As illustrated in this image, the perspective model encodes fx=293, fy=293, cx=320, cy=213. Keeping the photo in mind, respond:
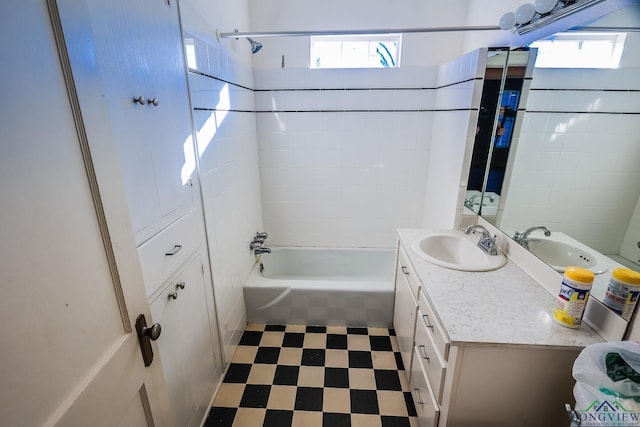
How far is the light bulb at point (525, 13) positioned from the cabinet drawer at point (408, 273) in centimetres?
124

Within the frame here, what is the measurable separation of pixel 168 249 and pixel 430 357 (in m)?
1.16

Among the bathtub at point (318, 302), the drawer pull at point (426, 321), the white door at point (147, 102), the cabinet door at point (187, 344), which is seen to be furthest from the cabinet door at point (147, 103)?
the drawer pull at point (426, 321)

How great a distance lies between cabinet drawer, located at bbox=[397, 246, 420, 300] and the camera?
1454 millimetres

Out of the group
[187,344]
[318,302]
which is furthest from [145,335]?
[318,302]

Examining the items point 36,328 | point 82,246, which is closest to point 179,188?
point 82,246

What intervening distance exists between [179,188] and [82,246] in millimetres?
718

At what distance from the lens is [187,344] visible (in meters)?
1.33

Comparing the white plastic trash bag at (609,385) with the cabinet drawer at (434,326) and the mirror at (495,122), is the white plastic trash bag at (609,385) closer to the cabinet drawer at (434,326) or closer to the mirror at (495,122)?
the cabinet drawer at (434,326)

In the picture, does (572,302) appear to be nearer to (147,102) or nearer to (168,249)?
(168,249)

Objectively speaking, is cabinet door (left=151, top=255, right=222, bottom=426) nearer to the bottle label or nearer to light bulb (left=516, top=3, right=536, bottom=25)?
the bottle label

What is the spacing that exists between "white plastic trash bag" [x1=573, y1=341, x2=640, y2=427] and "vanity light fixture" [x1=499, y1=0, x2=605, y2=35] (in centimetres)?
117

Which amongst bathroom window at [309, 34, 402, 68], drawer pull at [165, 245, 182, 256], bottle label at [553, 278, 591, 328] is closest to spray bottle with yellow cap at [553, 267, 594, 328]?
bottle label at [553, 278, 591, 328]

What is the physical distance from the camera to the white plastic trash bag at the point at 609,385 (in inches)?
25.9

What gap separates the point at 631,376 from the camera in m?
0.70
